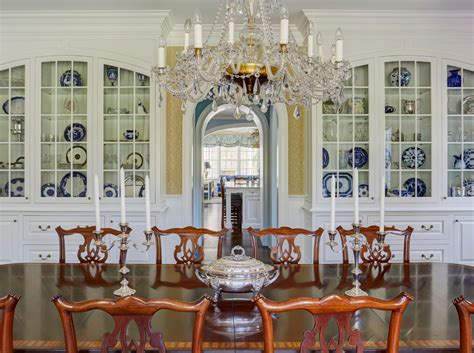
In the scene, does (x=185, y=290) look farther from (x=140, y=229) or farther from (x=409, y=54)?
(x=409, y=54)

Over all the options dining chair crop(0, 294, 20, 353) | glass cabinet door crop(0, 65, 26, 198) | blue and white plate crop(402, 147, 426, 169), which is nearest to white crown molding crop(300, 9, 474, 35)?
Result: blue and white plate crop(402, 147, 426, 169)

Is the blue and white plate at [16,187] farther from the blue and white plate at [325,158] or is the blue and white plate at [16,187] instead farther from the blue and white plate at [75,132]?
the blue and white plate at [325,158]

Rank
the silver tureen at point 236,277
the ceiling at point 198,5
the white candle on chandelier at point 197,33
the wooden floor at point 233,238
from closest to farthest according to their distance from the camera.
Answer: the silver tureen at point 236,277
the white candle on chandelier at point 197,33
the ceiling at point 198,5
the wooden floor at point 233,238

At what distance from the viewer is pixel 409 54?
3.93 m

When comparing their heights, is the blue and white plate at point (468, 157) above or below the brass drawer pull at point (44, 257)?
above

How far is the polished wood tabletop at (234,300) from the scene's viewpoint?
4.39 feet

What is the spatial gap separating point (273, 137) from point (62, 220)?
3.43 metres

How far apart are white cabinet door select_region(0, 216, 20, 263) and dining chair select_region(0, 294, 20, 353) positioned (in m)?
3.18

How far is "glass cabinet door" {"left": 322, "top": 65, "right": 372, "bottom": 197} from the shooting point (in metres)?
3.96

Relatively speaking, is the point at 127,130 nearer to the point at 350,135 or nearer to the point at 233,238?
the point at 350,135

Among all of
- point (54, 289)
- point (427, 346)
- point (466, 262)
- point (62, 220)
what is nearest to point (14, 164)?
point (62, 220)

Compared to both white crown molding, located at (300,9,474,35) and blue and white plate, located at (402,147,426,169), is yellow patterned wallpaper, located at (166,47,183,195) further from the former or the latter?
blue and white plate, located at (402,147,426,169)

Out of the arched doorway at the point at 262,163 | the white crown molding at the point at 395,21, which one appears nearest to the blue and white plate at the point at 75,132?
the white crown molding at the point at 395,21

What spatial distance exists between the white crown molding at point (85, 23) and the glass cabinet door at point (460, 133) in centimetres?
280
